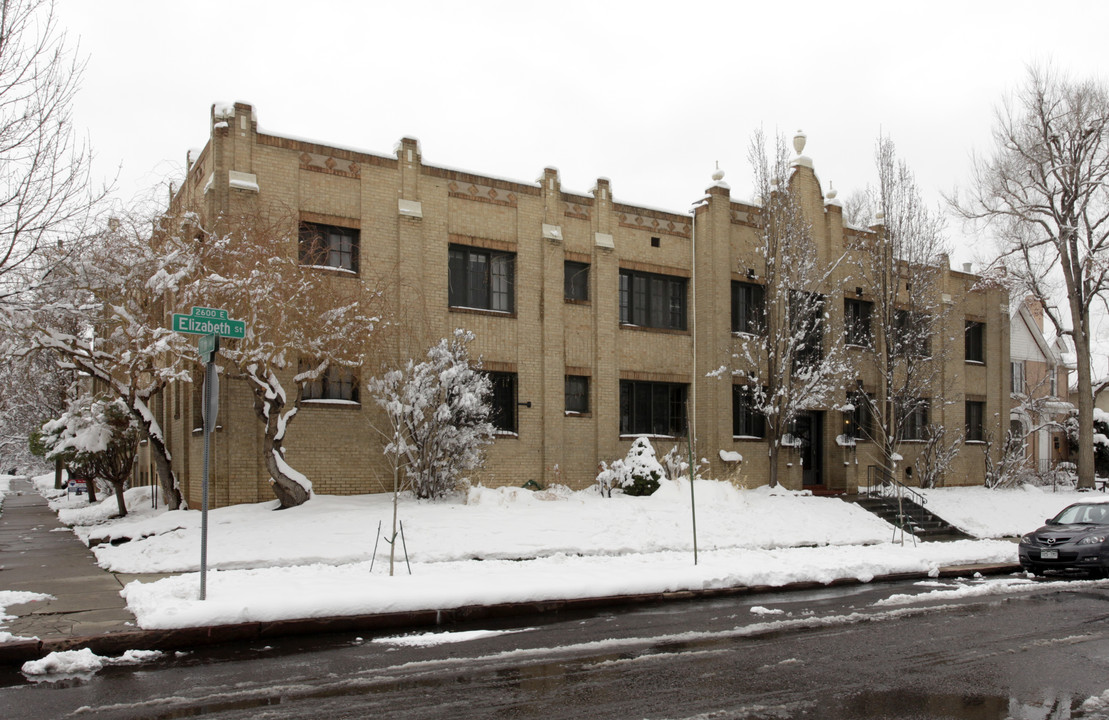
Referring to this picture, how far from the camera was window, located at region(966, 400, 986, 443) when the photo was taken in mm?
31281

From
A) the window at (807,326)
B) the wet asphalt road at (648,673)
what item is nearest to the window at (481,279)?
the window at (807,326)

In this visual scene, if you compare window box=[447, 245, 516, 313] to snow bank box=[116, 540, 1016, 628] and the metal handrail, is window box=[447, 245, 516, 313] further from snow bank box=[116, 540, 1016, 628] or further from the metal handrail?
the metal handrail

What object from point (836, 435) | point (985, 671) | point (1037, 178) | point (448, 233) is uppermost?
point (1037, 178)

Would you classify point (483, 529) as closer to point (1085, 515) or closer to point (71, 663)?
point (71, 663)

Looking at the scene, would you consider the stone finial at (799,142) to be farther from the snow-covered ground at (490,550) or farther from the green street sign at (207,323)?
the green street sign at (207,323)

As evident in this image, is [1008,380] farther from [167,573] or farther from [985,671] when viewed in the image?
[167,573]

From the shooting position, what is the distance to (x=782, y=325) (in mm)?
24094

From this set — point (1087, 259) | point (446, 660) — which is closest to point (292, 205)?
point (446, 660)

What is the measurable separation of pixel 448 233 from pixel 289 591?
11.6 meters

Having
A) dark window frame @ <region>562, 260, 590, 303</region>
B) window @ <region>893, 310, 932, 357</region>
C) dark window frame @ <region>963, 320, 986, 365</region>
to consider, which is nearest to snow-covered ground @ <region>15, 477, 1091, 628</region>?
dark window frame @ <region>562, 260, 590, 303</region>

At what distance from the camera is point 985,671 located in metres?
8.12

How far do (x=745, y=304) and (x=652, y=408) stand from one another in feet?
14.8

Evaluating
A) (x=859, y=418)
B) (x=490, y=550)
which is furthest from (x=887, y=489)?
(x=490, y=550)

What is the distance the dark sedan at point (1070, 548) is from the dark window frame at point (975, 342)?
1580cm
